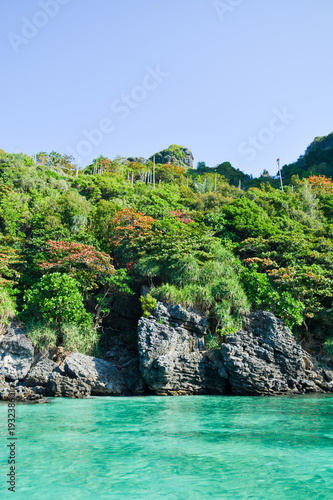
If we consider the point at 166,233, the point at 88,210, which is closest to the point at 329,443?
the point at 166,233

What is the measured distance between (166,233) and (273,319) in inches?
274

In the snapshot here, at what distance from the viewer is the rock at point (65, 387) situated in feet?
38.7

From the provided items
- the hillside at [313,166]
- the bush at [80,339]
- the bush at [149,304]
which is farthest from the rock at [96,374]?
the hillside at [313,166]

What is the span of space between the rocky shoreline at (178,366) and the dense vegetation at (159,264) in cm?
73

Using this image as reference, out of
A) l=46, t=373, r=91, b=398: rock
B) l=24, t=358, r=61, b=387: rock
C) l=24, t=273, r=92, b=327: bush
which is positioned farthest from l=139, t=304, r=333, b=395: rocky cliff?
l=24, t=358, r=61, b=387: rock

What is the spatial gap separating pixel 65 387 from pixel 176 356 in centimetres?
396

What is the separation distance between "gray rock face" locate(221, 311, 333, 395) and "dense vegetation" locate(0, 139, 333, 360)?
93 centimetres

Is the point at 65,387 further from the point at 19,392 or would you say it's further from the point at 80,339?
the point at 80,339

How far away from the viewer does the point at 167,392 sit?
1263cm

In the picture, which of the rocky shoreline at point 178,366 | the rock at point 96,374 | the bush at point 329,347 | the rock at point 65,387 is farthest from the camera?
the bush at point 329,347

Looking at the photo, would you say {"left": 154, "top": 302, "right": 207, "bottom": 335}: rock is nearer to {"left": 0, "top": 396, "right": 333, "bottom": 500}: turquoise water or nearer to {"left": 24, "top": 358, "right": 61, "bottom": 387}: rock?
{"left": 24, "top": 358, "right": 61, "bottom": 387}: rock

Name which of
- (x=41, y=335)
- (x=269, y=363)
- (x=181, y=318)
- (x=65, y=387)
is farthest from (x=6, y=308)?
(x=269, y=363)

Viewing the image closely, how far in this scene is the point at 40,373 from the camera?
12.6 meters

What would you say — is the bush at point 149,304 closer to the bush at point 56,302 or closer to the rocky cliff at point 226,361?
the rocky cliff at point 226,361
